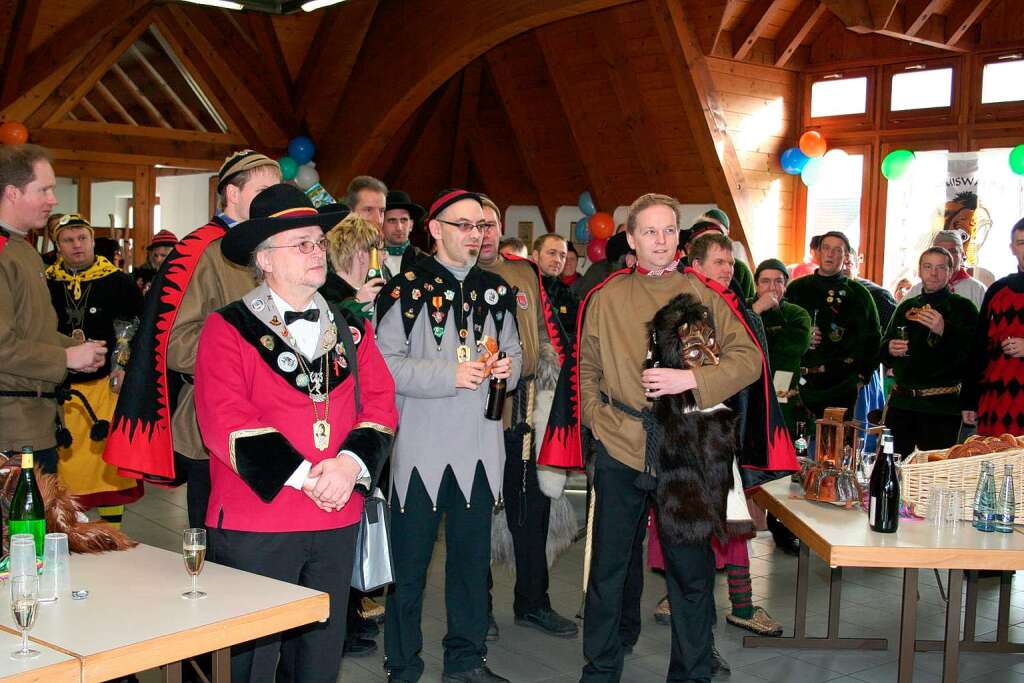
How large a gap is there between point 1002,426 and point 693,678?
2474mm

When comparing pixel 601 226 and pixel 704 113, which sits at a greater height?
pixel 704 113

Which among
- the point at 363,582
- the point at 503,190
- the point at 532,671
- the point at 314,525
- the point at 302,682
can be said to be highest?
the point at 503,190

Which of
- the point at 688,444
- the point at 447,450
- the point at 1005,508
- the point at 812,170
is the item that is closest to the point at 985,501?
the point at 1005,508

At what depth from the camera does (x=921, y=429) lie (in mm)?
5578

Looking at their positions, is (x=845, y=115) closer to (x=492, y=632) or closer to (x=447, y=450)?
(x=492, y=632)

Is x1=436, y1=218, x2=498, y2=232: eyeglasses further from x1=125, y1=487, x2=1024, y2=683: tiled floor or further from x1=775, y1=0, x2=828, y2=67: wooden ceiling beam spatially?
x1=775, y1=0, x2=828, y2=67: wooden ceiling beam

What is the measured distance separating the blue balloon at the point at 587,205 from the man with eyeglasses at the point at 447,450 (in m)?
8.76

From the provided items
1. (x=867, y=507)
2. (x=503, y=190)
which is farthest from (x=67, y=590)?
(x=503, y=190)

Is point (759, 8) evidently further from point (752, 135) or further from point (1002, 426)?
point (1002, 426)

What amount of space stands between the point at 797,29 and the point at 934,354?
597 centimetres

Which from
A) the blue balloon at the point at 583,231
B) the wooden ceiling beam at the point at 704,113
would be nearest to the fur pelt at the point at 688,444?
the wooden ceiling beam at the point at 704,113

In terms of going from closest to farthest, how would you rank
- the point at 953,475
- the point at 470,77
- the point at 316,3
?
1. the point at 953,475
2. the point at 316,3
3. the point at 470,77

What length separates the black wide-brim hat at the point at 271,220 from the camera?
8.74 feet

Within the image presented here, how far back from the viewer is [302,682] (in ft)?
9.03
